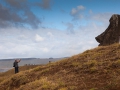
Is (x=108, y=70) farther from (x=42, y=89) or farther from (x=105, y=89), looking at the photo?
(x=42, y=89)

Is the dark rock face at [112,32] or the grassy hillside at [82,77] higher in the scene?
the dark rock face at [112,32]

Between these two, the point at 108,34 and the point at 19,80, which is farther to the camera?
the point at 108,34

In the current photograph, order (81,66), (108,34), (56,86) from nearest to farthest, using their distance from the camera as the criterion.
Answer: (56,86)
(81,66)
(108,34)

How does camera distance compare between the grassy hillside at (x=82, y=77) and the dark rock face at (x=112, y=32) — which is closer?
the grassy hillside at (x=82, y=77)

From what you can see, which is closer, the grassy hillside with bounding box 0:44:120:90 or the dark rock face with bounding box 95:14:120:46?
the grassy hillside with bounding box 0:44:120:90

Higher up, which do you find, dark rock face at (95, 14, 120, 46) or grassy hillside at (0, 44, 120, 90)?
dark rock face at (95, 14, 120, 46)

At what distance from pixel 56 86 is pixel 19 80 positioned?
643 cm

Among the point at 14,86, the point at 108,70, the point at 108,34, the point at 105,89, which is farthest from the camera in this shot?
the point at 108,34

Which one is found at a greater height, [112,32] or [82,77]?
[112,32]

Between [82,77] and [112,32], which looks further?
[112,32]

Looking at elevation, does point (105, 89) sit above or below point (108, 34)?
below

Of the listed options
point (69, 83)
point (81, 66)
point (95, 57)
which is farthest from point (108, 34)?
point (69, 83)

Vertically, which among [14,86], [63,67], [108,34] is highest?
[108,34]

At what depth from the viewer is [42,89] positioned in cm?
1362
